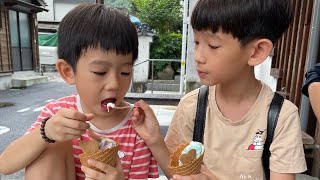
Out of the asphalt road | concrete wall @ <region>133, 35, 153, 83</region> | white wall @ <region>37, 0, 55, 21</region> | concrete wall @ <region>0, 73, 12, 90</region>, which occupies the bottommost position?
the asphalt road

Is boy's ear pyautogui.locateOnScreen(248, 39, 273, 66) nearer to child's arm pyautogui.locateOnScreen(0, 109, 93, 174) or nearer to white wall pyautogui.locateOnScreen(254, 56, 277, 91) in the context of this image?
child's arm pyautogui.locateOnScreen(0, 109, 93, 174)

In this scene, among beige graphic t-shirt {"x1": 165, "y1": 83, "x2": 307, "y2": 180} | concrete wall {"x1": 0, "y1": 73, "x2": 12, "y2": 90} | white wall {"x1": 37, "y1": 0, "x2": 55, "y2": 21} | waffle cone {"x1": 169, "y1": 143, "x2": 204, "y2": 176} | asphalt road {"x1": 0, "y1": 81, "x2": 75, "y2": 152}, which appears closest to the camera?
waffle cone {"x1": 169, "y1": 143, "x2": 204, "y2": 176}

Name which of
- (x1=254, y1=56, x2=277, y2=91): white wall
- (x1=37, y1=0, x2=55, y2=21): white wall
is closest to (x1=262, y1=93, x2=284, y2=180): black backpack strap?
(x1=254, y1=56, x2=277, y2=91): white wall

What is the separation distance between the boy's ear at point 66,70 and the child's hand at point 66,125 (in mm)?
284

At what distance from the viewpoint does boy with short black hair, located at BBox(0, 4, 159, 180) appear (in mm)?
1319

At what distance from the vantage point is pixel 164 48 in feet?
46.2

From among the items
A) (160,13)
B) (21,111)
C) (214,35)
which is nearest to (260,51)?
(214,35)

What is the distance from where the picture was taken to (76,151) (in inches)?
63.4

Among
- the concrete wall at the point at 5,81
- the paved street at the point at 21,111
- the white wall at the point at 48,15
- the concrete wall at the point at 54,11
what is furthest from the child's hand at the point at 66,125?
the white wall at the point at 48,15

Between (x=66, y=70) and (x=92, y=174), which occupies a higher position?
(x=66, y=70)

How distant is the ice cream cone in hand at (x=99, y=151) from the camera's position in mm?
1305

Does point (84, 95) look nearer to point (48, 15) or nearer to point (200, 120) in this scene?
point (200, 120)

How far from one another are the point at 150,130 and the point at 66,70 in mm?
563

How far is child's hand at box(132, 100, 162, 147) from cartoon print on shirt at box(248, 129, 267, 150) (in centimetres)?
52
